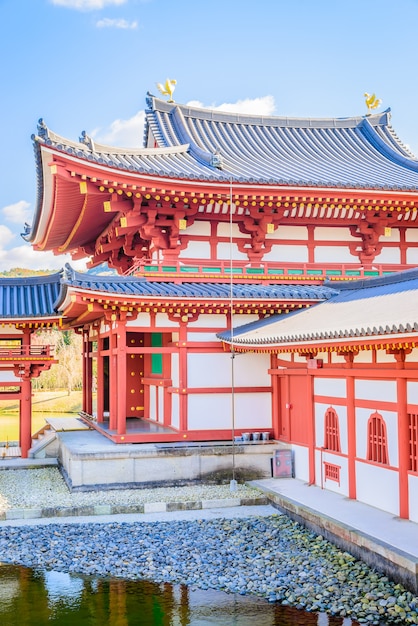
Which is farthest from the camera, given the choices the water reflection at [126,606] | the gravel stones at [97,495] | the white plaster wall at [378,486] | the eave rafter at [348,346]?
the gravel stones at [97,495]

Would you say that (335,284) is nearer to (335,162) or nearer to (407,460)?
(335,162)

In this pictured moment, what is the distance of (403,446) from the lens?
38.1 feet

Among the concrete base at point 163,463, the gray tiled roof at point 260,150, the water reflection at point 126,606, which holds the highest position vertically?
the gray tiled roof at point 260,150

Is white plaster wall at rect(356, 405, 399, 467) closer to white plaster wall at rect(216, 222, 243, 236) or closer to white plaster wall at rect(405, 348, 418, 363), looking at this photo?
white plaster wall at rect(405, 348, 418, 363)

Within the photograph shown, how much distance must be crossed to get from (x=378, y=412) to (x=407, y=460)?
1147 millimetres

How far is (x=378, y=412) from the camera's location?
12492mm

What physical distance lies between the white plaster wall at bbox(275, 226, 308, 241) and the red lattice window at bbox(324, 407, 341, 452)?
648 centimetres

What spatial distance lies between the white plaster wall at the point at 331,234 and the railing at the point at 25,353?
8.20 metres

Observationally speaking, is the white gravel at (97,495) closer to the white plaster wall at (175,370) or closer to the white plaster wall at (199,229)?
the white plaster wall at (175,370)

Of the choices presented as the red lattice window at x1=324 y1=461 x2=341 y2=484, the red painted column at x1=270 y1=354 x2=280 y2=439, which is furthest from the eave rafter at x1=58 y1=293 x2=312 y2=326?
the red lattice window at x1=324 y1=461 x2=341 y2=484

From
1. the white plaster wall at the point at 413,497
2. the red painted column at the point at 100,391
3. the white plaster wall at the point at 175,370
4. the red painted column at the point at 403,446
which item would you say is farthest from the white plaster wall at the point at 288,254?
the white plaster wall at the point at 413,497


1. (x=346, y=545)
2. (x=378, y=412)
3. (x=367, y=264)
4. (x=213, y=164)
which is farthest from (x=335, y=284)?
(x=346, y=545)

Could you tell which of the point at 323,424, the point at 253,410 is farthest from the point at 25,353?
the point at 323,424

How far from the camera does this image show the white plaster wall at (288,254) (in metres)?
19.2
